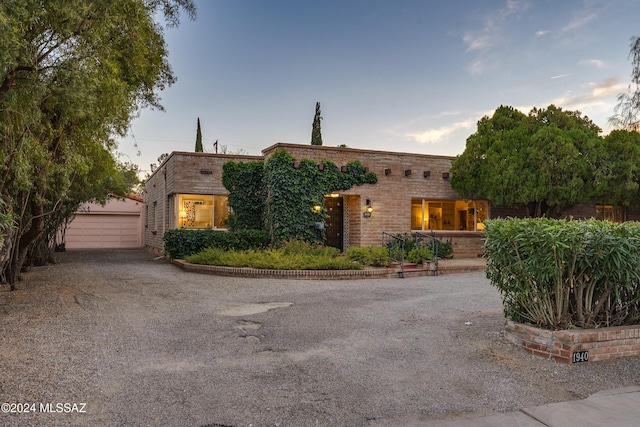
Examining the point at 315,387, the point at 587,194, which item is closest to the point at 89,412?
the point at 315,387

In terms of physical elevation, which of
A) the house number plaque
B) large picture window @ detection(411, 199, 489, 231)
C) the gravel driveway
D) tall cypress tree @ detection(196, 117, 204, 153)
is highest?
tall cypress tree @ detection(196, 117, 204, 153)

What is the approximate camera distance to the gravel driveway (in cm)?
307

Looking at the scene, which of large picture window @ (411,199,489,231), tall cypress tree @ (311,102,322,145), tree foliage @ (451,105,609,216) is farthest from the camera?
tall cypress tree @ (311,102,322,145)

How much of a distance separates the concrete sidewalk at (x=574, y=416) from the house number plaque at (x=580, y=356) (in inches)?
30.8

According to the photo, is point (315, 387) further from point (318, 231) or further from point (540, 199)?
point (540, 199)

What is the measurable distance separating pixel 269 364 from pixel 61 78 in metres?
4.57

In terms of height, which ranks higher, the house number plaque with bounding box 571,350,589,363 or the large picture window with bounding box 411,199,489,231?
the large picture window with bounding box 411,199,489,231

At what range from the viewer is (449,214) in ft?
53.9

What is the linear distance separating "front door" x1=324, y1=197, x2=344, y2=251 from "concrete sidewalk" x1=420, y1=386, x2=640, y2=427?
463 inches

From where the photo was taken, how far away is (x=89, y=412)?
2977 mm

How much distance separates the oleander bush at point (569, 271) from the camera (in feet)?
14.0

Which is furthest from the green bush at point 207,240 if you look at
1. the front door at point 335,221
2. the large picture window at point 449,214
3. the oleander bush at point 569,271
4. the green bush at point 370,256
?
the oleander bush at point 569,271

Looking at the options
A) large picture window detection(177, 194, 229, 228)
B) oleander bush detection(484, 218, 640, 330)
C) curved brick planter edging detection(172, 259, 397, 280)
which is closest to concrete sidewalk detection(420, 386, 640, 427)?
oleander bush detection(484, 218, 640, 330)

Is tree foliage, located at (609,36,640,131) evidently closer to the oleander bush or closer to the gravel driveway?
the gravel driveway
